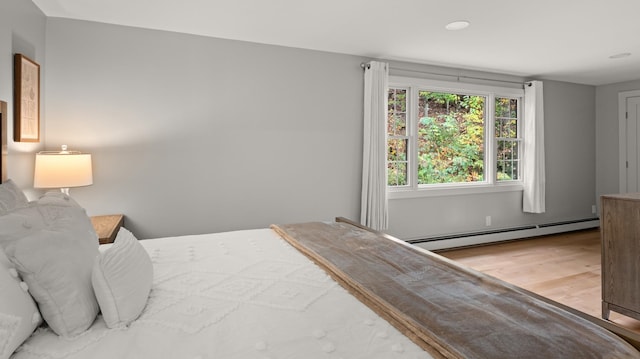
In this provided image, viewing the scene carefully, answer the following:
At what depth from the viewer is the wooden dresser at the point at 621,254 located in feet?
8.28

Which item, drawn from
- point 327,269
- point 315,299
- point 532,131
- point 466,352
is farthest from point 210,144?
point 532,131

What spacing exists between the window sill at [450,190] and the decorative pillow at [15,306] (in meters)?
3.66

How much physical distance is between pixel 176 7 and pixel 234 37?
75 centimetres

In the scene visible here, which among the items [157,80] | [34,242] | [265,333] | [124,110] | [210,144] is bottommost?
[265,333]

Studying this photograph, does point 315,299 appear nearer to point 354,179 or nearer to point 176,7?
point 176,7

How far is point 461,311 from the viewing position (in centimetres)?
118

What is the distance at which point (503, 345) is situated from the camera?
0.98 meters

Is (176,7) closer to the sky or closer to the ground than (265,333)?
closer to the sky

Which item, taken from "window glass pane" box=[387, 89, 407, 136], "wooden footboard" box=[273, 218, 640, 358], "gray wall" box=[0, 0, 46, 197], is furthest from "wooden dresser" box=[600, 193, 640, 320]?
"gray wall" box=[0, 0, 46, 197]

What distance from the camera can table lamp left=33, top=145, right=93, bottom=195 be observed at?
2.52 meters

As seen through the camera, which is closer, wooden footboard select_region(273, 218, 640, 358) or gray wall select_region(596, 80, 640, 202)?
wooden footboard select_region(273, 218, 640, 358)

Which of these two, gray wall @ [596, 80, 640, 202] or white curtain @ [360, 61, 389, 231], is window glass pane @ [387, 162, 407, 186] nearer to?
white curtain @ [360, 61, 389, 231]

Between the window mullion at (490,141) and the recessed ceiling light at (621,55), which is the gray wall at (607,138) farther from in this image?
the window mullion at (490,141)

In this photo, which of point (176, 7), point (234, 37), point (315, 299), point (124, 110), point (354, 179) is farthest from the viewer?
point (354, 179)
